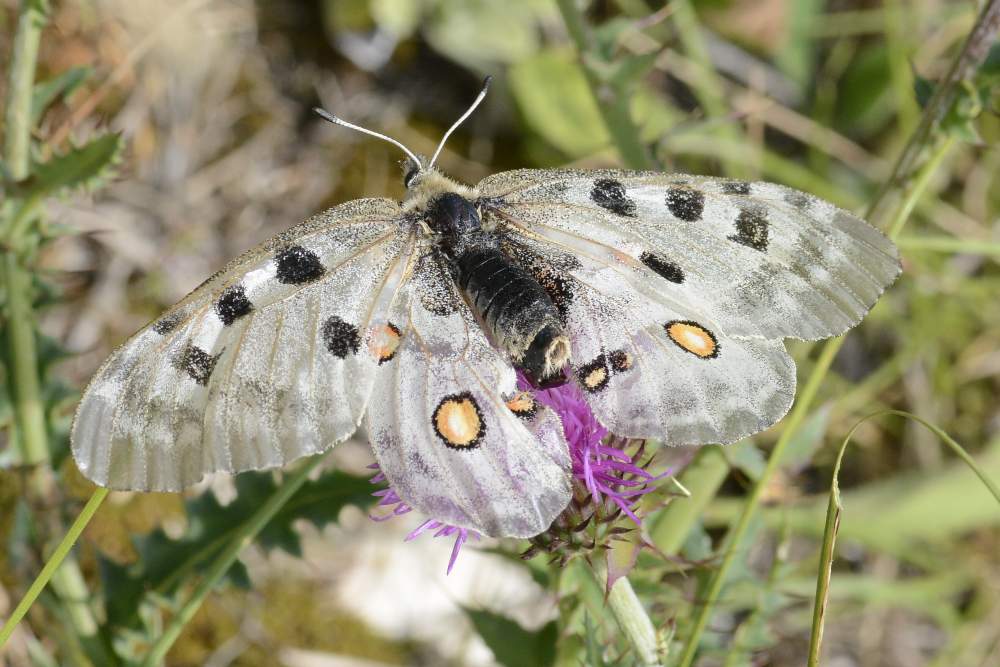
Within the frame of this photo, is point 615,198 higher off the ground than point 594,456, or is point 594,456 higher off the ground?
point 615,198

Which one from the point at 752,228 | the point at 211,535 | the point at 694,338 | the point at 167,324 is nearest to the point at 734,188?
the point at 752,228

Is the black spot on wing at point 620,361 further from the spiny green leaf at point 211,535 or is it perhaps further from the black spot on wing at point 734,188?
the spiny green leaf at point 211,535

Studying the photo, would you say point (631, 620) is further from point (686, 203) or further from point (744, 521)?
point (686, 203)

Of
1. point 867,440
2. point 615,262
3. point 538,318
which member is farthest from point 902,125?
point 538,318

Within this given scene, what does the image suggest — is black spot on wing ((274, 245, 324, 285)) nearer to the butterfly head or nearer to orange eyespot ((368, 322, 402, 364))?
orange eyespot ((368, 322, 402, 364))

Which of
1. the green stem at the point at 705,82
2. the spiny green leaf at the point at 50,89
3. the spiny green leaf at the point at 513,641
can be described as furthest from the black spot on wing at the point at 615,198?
the green stem at the point at 705,82

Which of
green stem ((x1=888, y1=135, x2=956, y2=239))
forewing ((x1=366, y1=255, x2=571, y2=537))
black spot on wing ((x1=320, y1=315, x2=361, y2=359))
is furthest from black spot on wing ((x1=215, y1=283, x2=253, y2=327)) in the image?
green stem ((x1=888, y1=135, x2=956, y2=239))
